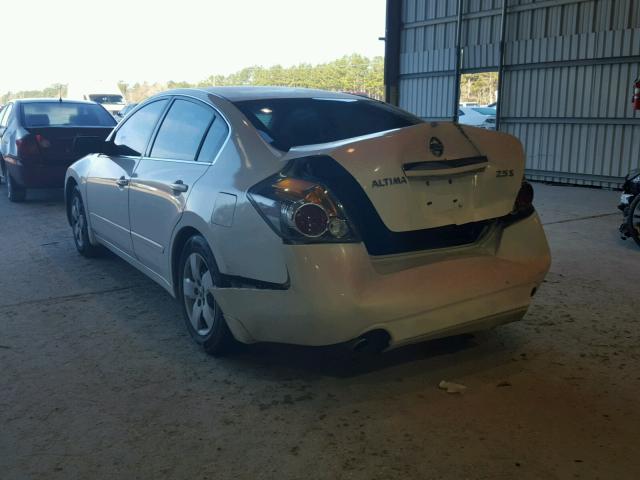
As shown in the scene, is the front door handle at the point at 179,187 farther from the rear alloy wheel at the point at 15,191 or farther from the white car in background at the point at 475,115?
the white car in background at the point at 475,115

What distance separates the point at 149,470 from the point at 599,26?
39.5 feet

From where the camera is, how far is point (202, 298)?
3.83 meters

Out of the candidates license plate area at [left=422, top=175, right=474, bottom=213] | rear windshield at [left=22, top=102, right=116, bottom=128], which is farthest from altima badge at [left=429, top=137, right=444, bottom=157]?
rear windshield at [left=22, top=102, right=116, bottom=128]

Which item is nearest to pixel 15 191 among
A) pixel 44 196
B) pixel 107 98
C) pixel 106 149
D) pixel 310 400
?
pixel 44 196

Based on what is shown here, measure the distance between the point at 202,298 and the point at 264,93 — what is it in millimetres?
1361

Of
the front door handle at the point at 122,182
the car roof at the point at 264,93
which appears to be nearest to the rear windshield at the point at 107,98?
the front door handle at the point at 122,182

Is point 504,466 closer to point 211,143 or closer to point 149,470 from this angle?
point 149,470

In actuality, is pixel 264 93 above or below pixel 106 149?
above

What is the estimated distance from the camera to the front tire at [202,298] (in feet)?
11.8

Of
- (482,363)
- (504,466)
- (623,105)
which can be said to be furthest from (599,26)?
(504,466)

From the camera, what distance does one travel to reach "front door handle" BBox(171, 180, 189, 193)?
151 inches

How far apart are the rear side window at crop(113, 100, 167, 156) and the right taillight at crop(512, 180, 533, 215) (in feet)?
8.48

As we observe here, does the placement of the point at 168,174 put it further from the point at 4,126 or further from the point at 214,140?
the point at 4,126

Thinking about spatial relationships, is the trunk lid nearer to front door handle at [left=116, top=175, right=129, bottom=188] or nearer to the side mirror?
front door handle at [left=116, top=175, right=129, bottom=188]
